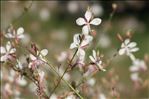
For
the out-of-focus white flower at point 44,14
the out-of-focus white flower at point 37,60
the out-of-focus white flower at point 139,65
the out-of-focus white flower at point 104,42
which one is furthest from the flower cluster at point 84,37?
the out-of-focus white flower at point 44,14

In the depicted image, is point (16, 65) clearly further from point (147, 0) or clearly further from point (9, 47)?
point (147, 0)

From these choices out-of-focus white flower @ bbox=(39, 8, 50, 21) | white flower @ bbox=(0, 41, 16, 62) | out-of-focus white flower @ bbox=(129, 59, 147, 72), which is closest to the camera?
white flower @ bbox=(0, 41, 16, 62)

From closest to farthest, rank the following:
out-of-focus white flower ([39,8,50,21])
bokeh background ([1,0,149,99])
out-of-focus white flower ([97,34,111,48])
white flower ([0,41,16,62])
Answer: white flower ([0,41,16,62]) → bokeh background ([1,0,149,99]) → out-of-focus white flower ([97,34,111,48]) → out-of-focus white flower ([39,8,50,21])

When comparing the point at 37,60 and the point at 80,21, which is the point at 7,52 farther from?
the point at 80,21

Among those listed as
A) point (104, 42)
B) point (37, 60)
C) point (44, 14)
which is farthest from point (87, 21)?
point (44, 14)

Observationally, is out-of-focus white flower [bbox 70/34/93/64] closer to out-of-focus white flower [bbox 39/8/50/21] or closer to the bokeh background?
the bokeh background

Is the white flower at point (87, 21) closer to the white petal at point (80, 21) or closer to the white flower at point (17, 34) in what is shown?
the white petal at point (80, 21)

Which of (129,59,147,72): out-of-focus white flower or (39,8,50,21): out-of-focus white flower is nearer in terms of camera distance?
(129,59,147,72): out-of-focus white flower

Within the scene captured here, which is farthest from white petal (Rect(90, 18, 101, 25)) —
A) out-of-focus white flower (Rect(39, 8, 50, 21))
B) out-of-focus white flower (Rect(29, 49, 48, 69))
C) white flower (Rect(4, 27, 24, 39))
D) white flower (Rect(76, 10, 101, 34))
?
out-of-focus white flower (Rect(39, 8, 50, 21))
